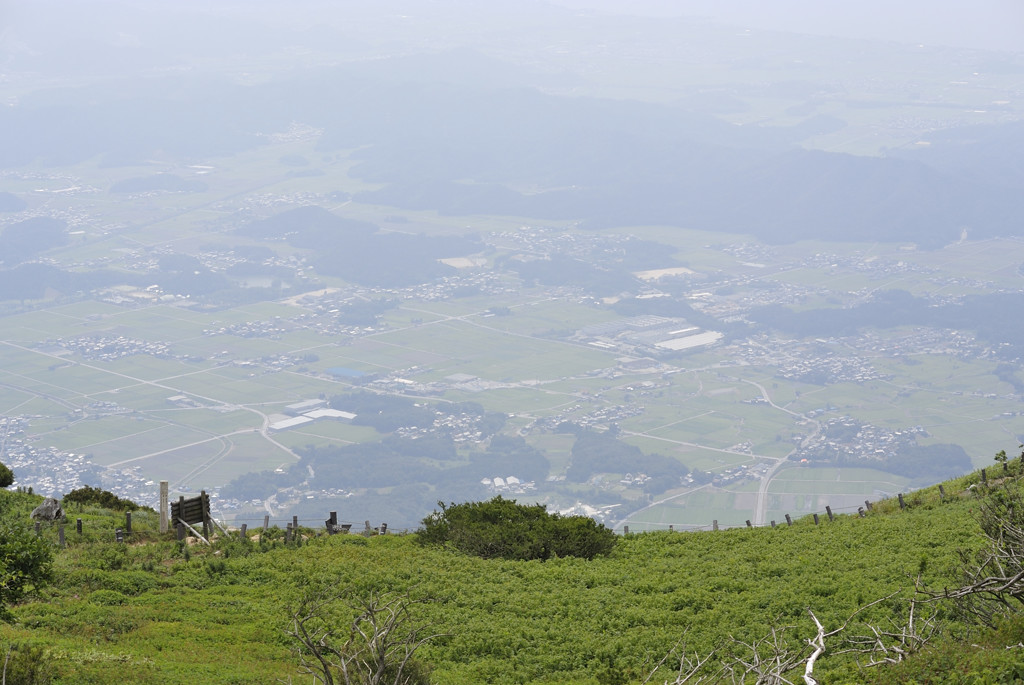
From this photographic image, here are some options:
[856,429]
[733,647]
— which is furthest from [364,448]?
[733,647]

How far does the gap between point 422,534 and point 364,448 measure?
438 ft

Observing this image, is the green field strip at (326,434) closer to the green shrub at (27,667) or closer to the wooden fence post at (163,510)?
the wooden fence post at (163,510)

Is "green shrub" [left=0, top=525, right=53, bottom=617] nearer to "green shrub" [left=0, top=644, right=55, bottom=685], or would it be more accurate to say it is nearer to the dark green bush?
"green shrub" [left=0, top=644, right=55, bottom=685]

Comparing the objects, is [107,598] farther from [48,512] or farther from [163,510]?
[48,512]

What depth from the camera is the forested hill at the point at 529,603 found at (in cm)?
1505

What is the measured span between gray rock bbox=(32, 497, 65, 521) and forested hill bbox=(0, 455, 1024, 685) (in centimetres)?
76

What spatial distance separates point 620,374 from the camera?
19325 cm

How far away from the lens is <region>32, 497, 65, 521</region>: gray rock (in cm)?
2578

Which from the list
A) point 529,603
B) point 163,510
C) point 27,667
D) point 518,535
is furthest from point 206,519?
point 27,667

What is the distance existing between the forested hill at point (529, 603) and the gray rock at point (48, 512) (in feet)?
2.50

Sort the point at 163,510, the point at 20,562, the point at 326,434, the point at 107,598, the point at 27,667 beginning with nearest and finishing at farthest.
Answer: the point at 27,667
the point at 20,562
the point at 107,598
the point at 163,510
the point at 326,434

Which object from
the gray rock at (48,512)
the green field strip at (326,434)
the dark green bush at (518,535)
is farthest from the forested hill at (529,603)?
the green field strip at (326,434)

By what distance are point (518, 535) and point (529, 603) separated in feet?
18.0

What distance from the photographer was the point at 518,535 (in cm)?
2653
